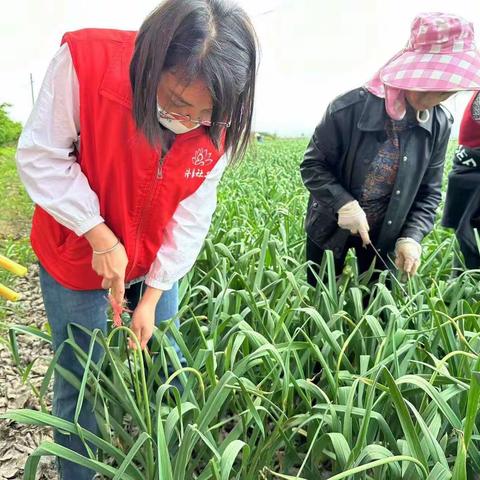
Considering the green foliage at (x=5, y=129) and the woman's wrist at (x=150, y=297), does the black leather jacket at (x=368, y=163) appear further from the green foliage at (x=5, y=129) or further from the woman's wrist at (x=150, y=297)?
the green foliage at (x=5, y=129)

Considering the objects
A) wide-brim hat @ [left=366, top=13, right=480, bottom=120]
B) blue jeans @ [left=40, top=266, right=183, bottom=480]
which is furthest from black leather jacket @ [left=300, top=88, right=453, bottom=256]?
blue jeans @ [left=40, top=266, right=183, bottom=480]

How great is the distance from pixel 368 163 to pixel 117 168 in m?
0.93

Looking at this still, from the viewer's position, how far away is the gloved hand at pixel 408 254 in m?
1.70

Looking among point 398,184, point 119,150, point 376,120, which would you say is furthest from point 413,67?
point 119,150

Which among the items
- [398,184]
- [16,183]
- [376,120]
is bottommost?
[16,183]

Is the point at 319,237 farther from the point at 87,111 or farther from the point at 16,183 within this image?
the point at 16,183

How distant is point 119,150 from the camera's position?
98 centimetres

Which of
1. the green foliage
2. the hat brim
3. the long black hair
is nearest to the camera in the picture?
the long black hair

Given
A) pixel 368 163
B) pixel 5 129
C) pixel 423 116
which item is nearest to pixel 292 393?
pixel 368 163

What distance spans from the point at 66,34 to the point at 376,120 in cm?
97

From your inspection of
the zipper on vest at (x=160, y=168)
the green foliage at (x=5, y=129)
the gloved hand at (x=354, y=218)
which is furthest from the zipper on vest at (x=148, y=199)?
the green foliage at (x=5, y=129)

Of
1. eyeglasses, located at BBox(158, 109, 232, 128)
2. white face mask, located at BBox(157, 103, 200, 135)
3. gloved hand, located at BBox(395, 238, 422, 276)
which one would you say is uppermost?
eyeglasses, located at BBox(158, 109, 232, 128)

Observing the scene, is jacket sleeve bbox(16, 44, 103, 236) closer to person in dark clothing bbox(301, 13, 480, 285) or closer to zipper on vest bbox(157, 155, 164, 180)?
zipper on vest bbox(157, 155, 164, 180)

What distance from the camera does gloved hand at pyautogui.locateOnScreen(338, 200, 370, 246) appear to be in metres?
1.62
